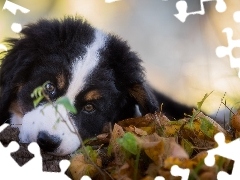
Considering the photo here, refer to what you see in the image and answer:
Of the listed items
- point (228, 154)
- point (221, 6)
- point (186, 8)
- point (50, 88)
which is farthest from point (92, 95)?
point (228, 154)

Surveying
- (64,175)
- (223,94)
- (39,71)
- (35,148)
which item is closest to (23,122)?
(39,71)

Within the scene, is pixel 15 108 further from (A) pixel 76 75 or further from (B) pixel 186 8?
(B) pixel 186 8

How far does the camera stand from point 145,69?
2.21 metres

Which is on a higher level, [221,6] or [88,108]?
[221,6]

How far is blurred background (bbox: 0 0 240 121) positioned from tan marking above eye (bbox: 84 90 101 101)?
0.28 metres

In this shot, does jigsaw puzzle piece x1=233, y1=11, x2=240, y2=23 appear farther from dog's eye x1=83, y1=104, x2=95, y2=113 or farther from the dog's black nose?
the dog's black nose

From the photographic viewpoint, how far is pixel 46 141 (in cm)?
174

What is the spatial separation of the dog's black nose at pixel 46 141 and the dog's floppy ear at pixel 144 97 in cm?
57

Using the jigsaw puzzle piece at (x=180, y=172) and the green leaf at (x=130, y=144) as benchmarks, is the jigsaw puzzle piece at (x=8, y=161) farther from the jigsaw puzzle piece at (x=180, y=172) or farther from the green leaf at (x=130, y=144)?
the jigsaw puzzle piece at (x=180, y=172)

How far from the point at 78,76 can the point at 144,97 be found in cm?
36

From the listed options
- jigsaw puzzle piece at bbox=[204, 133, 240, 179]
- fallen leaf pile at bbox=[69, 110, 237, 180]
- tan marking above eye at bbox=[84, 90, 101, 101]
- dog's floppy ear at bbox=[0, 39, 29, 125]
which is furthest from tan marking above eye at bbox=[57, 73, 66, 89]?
jigsaw puzzle piece at bbox=[204, 133, 240, 179]

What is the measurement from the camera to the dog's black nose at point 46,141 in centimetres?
173

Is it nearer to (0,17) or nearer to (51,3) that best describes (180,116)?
(51,3)

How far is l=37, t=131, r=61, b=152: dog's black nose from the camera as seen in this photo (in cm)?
173
